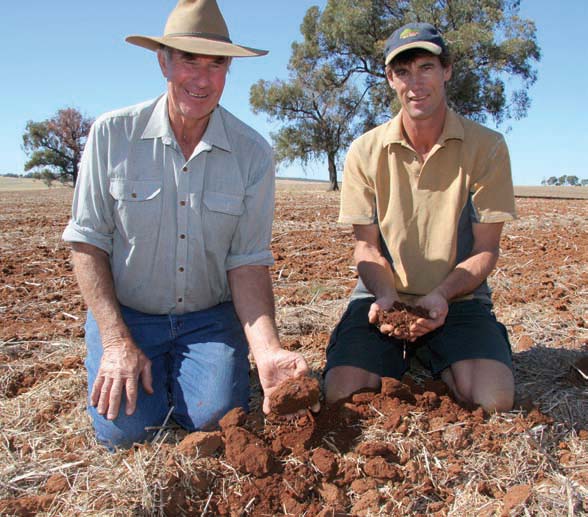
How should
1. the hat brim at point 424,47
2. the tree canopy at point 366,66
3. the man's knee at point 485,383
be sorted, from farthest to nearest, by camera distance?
the tree canopy at point 366,66 → the hat brim at point 424,47 → the man's knee at point 485,383

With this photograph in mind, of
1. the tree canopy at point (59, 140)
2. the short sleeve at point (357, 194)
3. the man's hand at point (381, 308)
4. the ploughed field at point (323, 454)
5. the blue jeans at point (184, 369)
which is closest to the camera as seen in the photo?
the ploughed field at point (323, 454)

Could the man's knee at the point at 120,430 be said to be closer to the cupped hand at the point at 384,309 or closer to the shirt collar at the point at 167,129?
the cupped hand at the point at 384,309

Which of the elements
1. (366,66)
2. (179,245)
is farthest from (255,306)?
(366,66)

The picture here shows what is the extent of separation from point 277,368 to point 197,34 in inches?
64.3

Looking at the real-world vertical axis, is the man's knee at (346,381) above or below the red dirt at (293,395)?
below

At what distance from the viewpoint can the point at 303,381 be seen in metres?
2.65

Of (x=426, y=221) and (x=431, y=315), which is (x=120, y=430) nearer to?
(x=431, y=315)

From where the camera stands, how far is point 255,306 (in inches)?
120

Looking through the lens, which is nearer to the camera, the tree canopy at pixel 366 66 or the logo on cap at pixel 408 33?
the logo on cap at pixel 408 33

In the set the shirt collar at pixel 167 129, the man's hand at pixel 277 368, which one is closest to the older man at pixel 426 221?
the man's hand at pixel 277 368

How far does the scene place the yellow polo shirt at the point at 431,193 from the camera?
132 inches

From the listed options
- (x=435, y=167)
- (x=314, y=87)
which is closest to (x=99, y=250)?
(x=435, y=167)

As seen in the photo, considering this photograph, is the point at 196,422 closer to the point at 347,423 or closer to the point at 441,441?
the point at 347,423

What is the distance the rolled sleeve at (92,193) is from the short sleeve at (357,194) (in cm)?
132
